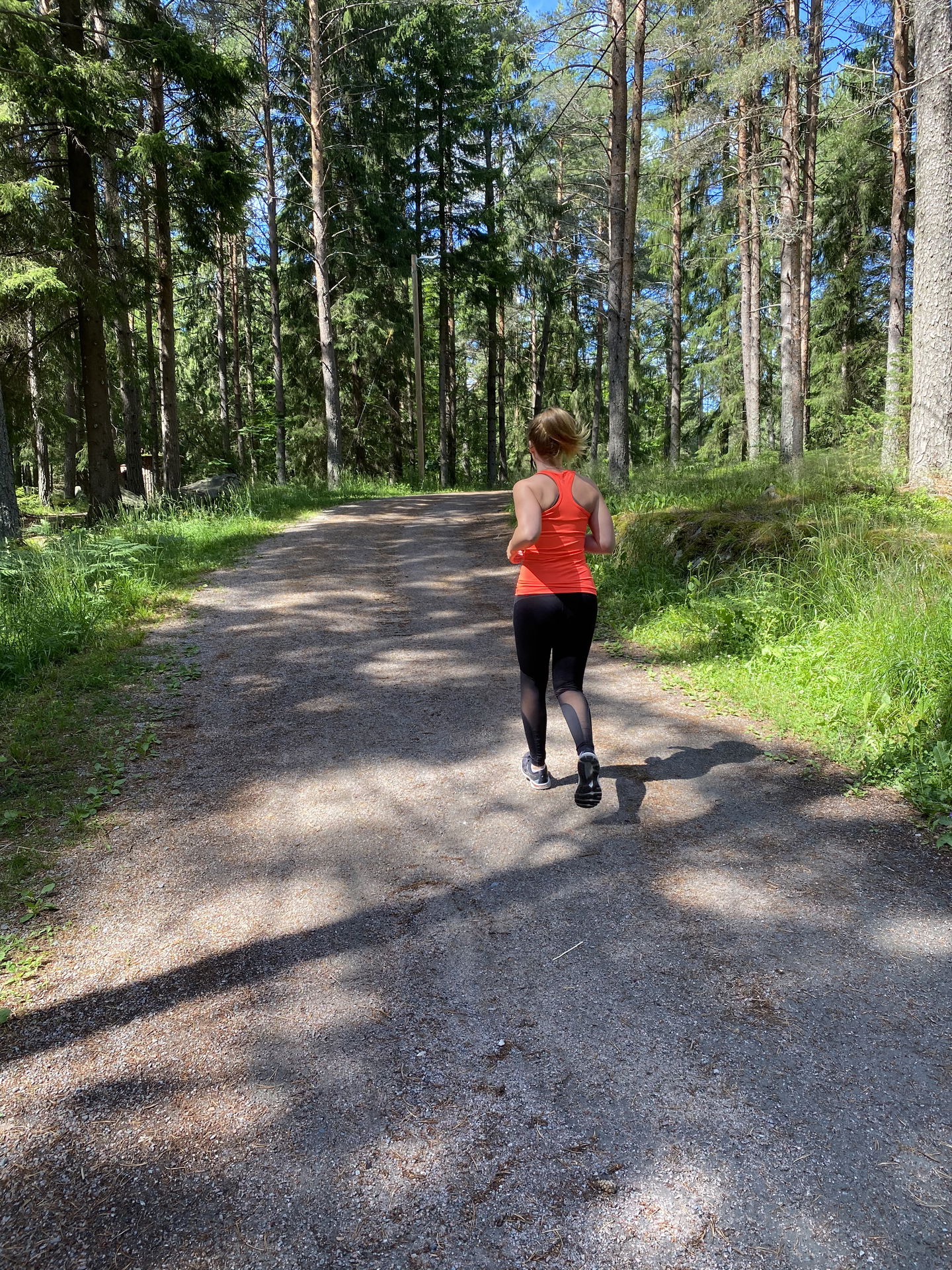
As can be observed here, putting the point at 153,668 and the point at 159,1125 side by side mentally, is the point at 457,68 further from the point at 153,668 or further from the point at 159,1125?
the point at 159,1125

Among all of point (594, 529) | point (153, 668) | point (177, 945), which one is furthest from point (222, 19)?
point (177, 945)

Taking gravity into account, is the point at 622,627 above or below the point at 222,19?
below

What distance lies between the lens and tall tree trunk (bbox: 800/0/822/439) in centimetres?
1572

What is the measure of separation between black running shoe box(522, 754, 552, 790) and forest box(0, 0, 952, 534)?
6.66 metres

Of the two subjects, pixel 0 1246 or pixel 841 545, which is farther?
pixel 841 545

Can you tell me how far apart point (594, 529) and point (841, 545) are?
12.0 feet

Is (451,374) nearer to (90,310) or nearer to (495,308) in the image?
(495,308)

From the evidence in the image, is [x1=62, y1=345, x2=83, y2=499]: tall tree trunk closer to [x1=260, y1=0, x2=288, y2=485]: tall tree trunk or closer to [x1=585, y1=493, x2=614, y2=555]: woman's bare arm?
[x1=260, y1=0, x2=288, y2=485]: tall tree trunk

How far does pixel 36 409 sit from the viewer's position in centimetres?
1581

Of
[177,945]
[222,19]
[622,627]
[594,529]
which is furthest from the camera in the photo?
[222,19]

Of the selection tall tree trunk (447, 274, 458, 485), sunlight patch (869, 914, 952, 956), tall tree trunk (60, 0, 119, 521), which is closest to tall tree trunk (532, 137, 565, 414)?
tall tree trunk (447, 274, 458, 485)

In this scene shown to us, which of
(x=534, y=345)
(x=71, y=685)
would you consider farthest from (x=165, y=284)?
(x=534, y=345)

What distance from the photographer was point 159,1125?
219 cm

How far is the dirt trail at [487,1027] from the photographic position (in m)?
1.88
